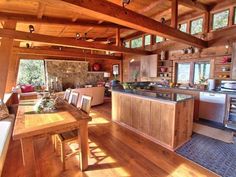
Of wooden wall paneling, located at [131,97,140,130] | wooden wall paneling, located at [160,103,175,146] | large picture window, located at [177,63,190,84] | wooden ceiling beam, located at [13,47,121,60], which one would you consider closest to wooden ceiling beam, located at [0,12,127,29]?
wooden ceiling beam, located at [13,47,121,60]

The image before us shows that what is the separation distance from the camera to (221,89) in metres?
4.04

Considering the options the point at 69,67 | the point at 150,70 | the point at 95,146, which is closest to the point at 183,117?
the point at 95,146

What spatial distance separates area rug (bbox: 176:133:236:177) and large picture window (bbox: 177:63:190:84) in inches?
101

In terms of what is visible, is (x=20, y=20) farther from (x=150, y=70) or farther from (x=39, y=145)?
(x=150, y=70)

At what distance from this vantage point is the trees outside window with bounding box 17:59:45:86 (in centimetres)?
775

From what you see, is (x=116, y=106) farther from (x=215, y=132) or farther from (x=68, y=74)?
(x=68, y=74)

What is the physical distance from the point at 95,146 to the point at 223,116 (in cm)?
350

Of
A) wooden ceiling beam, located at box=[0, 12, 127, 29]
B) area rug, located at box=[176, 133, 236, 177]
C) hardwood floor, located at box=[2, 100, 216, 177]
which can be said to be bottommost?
hardwood floor, located at box=[2, 100, 216, 177]

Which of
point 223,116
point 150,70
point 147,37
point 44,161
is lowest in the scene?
point 44,161

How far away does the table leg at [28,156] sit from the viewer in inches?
67.7

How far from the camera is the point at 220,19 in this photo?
4.40m

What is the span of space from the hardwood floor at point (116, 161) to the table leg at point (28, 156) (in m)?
0.20

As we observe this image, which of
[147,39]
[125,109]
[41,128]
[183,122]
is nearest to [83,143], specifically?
[41,128]

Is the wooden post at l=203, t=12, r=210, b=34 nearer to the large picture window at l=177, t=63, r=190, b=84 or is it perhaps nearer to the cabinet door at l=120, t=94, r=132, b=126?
the large picture window at l=177, t=63, r=190, b=84
